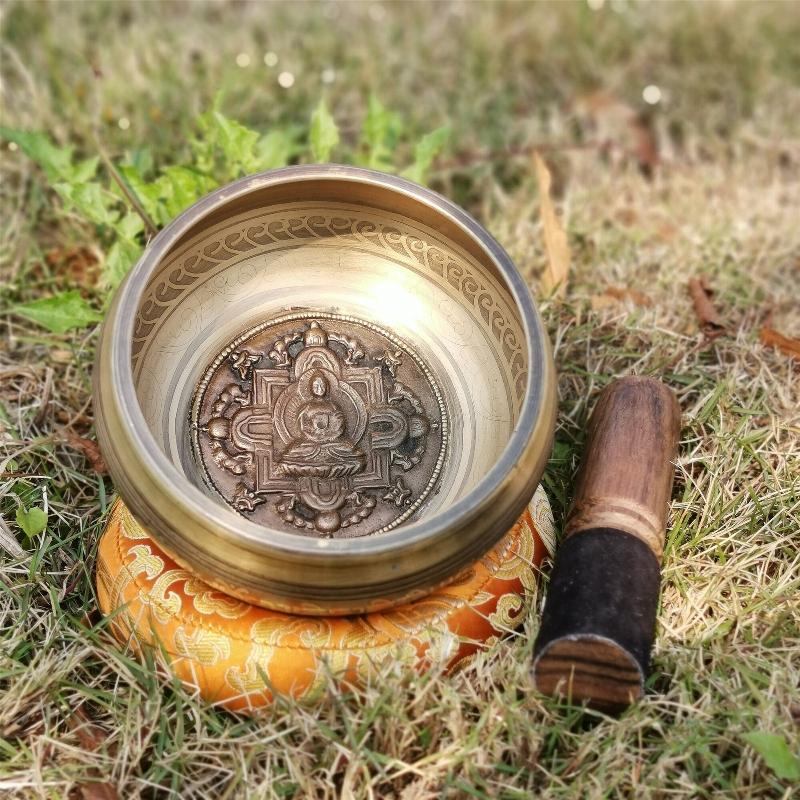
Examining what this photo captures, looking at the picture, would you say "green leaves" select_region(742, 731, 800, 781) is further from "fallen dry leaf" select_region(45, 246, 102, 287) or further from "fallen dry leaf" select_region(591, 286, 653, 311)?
"fallen dry leaf" select_region(45, 246, 102, 287)

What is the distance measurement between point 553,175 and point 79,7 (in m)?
2.18

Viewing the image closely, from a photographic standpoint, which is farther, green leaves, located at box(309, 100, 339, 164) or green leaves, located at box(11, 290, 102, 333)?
green leaves, located at box(309, 100, 339, 164)

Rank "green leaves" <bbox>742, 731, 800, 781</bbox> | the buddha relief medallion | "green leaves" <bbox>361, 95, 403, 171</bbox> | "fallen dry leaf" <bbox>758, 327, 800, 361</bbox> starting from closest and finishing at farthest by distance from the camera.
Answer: "green leaves" <bbox>742, 731, 800, 781</bbox>
the buddha relief medallion
"fallen dry leaf" <bbox>758, 327, 800, 361</bbox>
"green leaves" <bbox>361, 95, 403, 171</bbox>

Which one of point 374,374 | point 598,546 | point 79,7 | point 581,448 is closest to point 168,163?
point 79,7

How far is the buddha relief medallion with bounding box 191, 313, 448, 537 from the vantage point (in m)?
2.33

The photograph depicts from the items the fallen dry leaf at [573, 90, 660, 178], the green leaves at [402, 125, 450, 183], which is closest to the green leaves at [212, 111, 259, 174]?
the green leaves at [402, 125, 450, 183]

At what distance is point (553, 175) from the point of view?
391 centimetres

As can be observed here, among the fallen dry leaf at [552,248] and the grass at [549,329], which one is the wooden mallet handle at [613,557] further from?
the fallen dry leaf at [552,248]

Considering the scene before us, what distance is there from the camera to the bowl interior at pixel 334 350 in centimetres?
235

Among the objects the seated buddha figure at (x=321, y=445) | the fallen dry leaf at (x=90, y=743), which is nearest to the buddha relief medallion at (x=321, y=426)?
the seated buddha figure at (x=321, y=445)

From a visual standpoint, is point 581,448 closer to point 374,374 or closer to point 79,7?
point 374,374

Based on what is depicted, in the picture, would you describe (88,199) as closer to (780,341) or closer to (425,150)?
(425,150)


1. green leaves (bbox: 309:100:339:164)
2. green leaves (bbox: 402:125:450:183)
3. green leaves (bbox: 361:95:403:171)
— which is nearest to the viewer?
green leaves (bbox: 309:100:339:164)

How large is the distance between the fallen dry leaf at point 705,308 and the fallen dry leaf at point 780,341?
122 mm
